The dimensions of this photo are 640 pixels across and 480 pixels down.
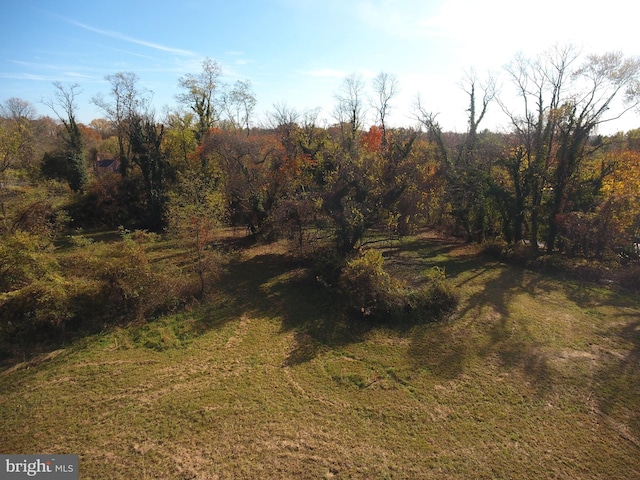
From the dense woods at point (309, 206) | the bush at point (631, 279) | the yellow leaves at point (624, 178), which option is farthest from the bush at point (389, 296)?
the yellow leaves at point (624, 178)

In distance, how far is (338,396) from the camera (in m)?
8.00

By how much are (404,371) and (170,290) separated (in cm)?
840

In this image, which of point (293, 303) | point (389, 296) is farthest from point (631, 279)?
point (293, 303)

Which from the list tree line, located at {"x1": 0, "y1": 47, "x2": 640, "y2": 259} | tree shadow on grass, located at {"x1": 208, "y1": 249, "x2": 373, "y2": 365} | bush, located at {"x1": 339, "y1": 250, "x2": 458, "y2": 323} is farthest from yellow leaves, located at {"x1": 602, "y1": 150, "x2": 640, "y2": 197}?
tree shadow on grass, located at {"x1": 208, "y1": 249, "x2": 373, "y2": 365}

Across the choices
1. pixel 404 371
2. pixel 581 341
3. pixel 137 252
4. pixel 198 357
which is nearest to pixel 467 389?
pixel 404 371

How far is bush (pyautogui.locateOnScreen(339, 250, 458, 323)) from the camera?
11.4 meters

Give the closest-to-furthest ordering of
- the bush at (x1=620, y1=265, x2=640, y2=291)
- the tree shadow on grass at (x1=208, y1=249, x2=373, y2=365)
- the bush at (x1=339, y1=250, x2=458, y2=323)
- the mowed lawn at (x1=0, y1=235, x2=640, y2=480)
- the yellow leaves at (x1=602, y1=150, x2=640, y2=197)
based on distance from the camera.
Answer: the mowed lawn at (x1=0, y1=235, x2=640, y2=480) → the tree shadow on grass at (x1=208, y1=249, x2=373, y2=365) → the bush at (x1=339, y1=250, x2=458, y2=323) → the bush at (x1=620, y1=265, x2=640, y2=291) → the yellow leaves at (x1=602, y1=150, x2=640, y2=197)

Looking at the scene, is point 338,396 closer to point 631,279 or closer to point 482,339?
point 482,339

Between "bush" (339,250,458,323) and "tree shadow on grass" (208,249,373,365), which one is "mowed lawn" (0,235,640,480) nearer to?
"tree shadow on grass" (208,249,373,365)

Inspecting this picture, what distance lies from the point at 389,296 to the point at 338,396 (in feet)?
14.5

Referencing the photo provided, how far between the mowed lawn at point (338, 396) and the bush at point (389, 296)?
55 centimetres

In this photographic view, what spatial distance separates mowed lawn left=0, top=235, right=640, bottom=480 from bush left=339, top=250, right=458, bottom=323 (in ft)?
1.81

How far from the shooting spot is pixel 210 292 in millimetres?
13133

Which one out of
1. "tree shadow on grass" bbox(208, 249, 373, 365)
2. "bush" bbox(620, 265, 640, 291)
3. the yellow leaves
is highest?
the yellow leaves
